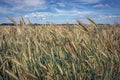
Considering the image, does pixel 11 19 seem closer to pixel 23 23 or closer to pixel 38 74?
pixel 23 23

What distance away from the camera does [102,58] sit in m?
1.84

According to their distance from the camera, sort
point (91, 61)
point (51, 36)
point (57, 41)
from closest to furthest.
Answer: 1. point (91, 61)
2. point (57, 41)
3. point (51, 36)

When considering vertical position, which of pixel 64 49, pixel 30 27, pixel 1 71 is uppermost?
pixel 30 27

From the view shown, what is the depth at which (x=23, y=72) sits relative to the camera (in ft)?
5.49

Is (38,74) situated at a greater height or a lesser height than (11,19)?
lesser

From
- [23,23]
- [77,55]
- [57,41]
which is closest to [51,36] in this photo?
[57,41]

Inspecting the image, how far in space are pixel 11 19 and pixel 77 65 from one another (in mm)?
990

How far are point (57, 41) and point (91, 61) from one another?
539 mm

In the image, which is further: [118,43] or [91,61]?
[118,43]

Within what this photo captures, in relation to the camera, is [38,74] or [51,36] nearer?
[38,74]

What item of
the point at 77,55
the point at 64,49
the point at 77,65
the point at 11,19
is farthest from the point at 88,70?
the point at 11,19

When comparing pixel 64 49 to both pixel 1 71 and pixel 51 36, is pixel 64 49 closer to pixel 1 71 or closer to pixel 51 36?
pixel 51 36

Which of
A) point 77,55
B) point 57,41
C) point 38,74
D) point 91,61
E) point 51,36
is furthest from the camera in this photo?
point 51,36

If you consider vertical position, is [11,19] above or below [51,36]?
above
